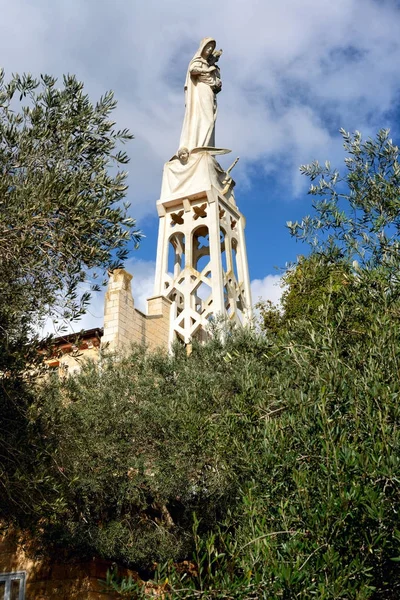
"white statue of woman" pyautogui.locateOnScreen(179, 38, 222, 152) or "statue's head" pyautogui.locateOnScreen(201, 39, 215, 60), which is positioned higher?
"statue's head" pyautogui.locateOnScreen(201, 39, 215, 60)

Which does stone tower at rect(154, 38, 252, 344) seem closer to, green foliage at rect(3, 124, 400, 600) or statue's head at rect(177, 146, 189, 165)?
statue's head at rect(177, 146, 189, 165)

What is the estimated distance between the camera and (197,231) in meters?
23.6

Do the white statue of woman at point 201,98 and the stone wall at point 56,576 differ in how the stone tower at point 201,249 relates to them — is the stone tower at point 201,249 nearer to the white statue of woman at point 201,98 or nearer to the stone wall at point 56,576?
the white statue of woman at point 201,98

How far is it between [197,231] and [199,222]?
742 millimetres

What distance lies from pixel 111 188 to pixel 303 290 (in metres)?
3.08

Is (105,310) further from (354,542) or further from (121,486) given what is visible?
(354,542)

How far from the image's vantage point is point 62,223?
9180mm

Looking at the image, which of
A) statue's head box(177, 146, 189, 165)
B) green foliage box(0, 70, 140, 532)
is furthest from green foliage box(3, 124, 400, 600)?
statue's head box(177, 146, 189, 165)

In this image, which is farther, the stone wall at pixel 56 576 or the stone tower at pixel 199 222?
the stone tower at pixel 199 222

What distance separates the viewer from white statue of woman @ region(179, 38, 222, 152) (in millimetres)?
24062

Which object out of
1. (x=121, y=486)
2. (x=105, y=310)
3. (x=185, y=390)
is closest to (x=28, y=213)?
(x=185, y=390)

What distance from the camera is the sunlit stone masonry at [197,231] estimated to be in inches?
836

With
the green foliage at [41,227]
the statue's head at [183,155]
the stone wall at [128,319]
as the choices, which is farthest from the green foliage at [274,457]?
the statue's head at [183,155]

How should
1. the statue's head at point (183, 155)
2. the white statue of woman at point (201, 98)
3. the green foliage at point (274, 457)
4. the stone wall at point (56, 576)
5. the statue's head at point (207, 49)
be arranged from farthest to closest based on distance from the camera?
the statue's head at point (207, 49) < the white statue of woman at point (201, 98) < the statue's head at point (183, 155) < the stone wall at point (56, 576) < the green foliage at point (274, 457)
